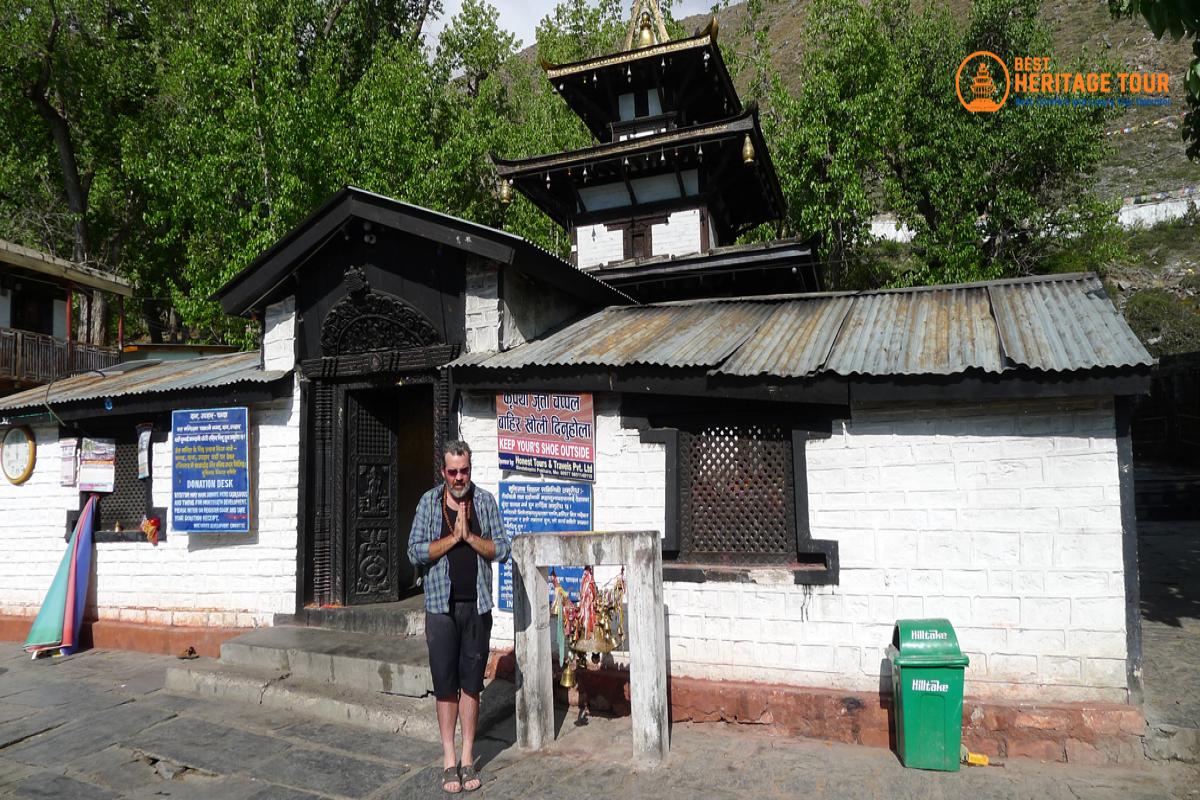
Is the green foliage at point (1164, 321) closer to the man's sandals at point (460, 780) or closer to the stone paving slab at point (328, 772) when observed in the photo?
the man's sandals at point (460, 780)

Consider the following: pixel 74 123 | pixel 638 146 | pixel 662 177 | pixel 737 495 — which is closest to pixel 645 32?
pixel 662 177

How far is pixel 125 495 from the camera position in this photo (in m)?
9.13

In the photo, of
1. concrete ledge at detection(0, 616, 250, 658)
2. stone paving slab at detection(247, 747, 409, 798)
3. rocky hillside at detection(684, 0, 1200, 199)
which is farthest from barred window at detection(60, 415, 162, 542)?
rocky hillside at detection(684, 0, 1200, 199)

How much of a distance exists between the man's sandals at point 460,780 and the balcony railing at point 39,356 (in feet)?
54.2

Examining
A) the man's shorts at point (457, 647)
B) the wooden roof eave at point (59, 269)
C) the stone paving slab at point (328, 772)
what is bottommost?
the stone paving slab at point (328, 772)

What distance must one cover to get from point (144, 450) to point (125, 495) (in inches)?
34.3

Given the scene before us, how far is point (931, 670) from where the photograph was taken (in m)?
4.83

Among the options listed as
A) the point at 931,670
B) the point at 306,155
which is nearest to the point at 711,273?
the point at 931,670

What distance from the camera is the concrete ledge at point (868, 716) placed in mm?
4859

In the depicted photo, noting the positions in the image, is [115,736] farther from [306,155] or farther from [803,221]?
[803,221]

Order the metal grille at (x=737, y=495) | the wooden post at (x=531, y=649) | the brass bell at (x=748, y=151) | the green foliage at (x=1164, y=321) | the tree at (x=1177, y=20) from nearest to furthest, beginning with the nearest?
the tree at (x=1177, y=20) < the wooden post at (x=531, y=649) < the metal grille at (x=737, y=495) < the brass bell at (x=748, y=151) < the green foliage at (x=1164, y=321)

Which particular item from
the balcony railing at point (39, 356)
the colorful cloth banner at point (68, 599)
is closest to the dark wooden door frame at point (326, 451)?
the colorful cloth banner at point (68, 599)

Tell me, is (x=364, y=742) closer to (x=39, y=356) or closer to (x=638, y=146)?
(x=638, y=146)

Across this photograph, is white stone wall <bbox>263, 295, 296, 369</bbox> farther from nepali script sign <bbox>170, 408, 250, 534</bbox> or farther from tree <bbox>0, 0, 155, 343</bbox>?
tree <bbox>0, 0, 155, 343</bbox>
